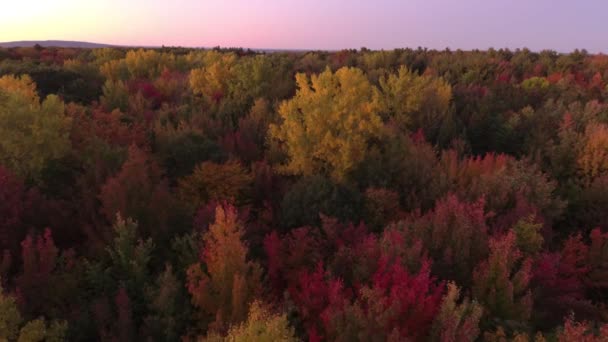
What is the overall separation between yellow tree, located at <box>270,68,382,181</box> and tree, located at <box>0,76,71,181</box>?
956cm

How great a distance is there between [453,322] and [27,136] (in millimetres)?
17118

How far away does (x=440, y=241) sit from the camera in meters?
12.8

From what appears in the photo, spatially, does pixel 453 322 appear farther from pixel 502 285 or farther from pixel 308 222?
pixel 308 222

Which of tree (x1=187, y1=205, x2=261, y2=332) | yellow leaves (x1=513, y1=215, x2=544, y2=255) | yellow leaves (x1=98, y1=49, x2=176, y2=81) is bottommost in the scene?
tree (x1=187, y1=205, x2=261, y2=332)

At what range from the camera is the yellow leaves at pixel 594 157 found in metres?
20.8

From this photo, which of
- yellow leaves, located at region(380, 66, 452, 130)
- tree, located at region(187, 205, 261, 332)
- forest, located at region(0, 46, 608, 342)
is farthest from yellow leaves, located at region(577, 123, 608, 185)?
tree, located at region(187, 205, 261, 332)

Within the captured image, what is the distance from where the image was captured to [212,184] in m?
18.6

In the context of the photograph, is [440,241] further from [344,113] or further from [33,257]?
[33,257]

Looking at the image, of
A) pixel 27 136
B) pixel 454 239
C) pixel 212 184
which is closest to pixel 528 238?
pixel 454 239

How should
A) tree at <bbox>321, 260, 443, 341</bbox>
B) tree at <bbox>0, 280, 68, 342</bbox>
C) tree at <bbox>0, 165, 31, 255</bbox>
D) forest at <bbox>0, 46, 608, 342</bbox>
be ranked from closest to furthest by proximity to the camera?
tree at <bbox>0, 280, 68, 342</bbox> < tree at <bbox>321, 260, 443, 341</bbox> < forest at <bbox>0, 46, 608, 342</bbox> < tree at <bbox>0, 165, 31, 255</bbox>

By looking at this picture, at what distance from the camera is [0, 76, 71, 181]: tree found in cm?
1745

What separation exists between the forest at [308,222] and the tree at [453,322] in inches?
1.6

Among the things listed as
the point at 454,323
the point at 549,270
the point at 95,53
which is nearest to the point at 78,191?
the point at 454,323

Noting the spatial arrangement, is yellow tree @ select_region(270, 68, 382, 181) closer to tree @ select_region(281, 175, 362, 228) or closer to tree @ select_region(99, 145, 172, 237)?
tree @ select_region(281, 175, 362, 228)
